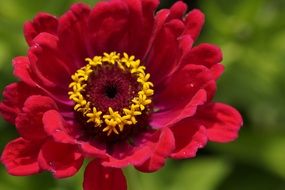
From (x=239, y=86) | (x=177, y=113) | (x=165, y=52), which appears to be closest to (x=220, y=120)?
(x=177, y=113)

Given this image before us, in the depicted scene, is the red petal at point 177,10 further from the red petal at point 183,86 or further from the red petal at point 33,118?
the red petal at point 33,118

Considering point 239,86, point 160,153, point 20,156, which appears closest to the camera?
point 160,153

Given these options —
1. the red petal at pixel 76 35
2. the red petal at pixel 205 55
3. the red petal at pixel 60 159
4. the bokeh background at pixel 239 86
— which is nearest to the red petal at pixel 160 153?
the red petal at pixel 60 159

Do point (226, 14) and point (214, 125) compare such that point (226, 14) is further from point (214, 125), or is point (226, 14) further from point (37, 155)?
point (37, 155)

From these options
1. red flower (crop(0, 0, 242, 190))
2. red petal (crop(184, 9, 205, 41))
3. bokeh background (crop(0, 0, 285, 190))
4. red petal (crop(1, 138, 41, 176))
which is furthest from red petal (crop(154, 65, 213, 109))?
bokeh background (crop(0, 0, 285, 190))

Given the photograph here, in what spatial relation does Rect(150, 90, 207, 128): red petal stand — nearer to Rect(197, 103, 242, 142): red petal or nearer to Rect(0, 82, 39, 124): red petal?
Rect(197, 103, 242, 142): red petal

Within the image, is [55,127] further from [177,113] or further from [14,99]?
[177,113]
